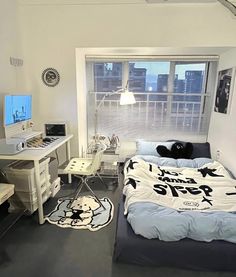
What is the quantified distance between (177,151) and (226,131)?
758 mm

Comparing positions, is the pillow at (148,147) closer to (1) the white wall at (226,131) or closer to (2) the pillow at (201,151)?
(2) the pillow at (201,151)

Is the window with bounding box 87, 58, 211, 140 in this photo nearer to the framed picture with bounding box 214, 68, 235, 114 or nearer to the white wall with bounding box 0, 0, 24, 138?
the framed picture with bounding box 214, 68, 235, 114

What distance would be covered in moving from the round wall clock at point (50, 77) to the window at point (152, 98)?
71cm

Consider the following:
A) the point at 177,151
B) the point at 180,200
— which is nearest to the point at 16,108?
the point at 180,200

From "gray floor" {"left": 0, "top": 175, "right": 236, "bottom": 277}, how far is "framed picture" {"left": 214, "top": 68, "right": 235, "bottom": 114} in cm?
218

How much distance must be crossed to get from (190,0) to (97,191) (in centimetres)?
275

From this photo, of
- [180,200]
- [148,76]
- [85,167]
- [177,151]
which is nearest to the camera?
[180,200]

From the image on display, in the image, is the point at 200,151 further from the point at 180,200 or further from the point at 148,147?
the point at 180,200

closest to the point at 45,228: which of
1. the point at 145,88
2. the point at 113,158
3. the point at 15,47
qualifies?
the point at 113,158

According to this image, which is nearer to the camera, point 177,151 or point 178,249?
point 178,249

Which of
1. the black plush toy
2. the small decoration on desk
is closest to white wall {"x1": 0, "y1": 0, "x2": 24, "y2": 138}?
the small decoration on desk

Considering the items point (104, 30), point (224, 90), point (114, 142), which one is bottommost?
point (114, 142)

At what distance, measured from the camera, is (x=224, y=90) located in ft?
10.2

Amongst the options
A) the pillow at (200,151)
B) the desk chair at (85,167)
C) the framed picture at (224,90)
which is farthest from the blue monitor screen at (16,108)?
the framed picture at (224,90)
